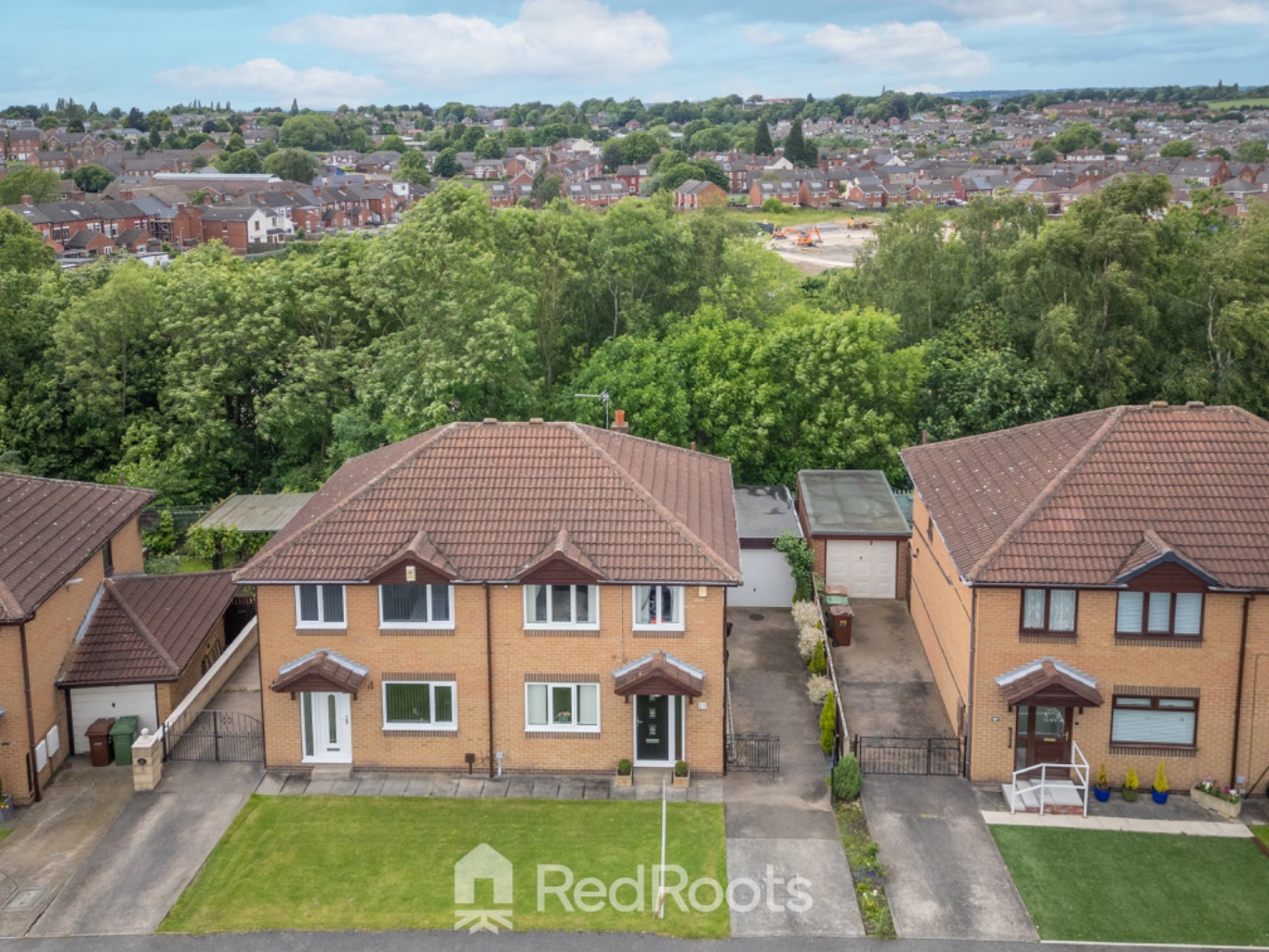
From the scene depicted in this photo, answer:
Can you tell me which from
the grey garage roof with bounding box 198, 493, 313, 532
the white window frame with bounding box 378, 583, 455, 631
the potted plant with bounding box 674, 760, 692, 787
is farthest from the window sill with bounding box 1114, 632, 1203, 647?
the grey garage roof with bounding box 198, 493, 313, 532

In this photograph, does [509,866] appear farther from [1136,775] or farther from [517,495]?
[1136,775]

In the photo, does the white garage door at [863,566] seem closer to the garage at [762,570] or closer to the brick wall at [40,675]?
the garage at [762,570]

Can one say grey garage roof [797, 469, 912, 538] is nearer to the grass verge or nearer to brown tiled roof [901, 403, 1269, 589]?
brown tiled roof [901, 403, 1269, 589]

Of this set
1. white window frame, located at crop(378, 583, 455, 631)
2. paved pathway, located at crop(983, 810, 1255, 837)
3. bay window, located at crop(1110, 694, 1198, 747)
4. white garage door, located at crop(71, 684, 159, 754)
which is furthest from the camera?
white garage door, located at crop(71, 684, 159, 754)

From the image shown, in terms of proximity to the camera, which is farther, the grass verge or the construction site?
the construction site

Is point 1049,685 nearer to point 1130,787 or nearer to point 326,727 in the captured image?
point 1130,787

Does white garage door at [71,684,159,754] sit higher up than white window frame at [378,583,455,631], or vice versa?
white window frame at [378,583,455,631]

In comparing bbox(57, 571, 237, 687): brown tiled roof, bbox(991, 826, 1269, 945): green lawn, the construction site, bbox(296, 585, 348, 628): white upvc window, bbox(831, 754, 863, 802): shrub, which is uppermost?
the construction site

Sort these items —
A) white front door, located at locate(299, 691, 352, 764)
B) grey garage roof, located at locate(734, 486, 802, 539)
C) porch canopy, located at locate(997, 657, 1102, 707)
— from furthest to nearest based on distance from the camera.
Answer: grey garage roof, located at locate(734, 486, 802, 539) < white front door, located at locate(299, 691, 352, 764) < porch canopy, located at locate(997, 657, 1102, 707)
